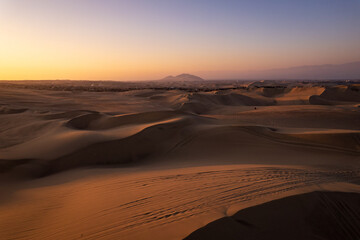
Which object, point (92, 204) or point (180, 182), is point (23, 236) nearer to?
point (92, 204)

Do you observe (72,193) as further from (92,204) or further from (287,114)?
(287,114)

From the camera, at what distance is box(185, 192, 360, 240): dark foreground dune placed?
2.39 metres

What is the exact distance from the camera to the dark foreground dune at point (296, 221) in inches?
94.1

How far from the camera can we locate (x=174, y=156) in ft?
22.2

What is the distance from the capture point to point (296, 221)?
2666 millimetres

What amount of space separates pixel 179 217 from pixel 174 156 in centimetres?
408

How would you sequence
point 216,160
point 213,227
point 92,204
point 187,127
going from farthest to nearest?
point 187,127 < point 216,160 < point 92,204 < point 213,227

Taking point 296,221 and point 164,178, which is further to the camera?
point 164,178

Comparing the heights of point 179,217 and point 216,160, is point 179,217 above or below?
above

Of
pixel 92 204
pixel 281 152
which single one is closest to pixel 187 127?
pixel 281 152

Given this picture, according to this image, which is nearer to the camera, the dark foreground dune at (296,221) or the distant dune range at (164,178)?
the dark foreground dune at (296,221)

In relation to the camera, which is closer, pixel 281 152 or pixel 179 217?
pixel 179 217

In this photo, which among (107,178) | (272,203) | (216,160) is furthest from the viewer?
(216,160)

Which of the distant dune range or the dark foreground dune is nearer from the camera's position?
the dark foreground dune
